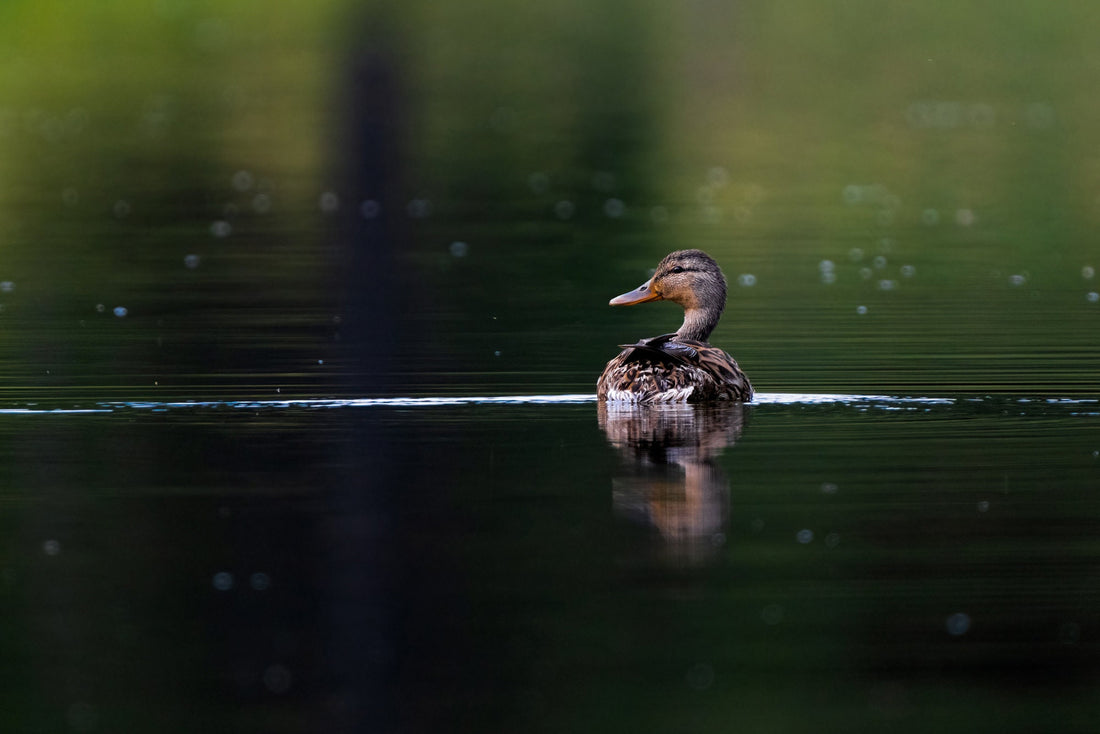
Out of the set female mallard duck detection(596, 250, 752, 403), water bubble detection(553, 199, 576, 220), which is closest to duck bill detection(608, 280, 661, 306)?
female mallard duck detection(596, 250, 752, 403)

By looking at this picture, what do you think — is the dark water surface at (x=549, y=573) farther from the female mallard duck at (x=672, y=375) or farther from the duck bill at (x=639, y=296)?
the duck bill at (x=639, y=296)

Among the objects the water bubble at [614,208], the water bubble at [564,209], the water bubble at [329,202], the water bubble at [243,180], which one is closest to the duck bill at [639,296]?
the water bubble at [564,209]

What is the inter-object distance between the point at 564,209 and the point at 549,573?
1821cm

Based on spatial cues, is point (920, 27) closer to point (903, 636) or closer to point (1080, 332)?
point (1080, 332)

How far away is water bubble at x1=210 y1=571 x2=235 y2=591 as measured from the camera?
7.47 meters

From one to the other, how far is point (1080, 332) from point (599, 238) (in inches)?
337

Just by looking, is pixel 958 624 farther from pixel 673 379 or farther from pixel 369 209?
pixel 369 209

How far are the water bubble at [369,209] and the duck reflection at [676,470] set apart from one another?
13305mm

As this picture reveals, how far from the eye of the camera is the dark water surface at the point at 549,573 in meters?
6.23

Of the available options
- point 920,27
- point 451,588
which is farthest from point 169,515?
point 920,27

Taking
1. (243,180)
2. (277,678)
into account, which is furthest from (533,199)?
(277,678)

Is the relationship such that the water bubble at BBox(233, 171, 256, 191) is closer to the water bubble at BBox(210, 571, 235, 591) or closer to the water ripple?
the water ripple

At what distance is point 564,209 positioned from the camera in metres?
25.6

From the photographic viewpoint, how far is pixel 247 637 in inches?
269
